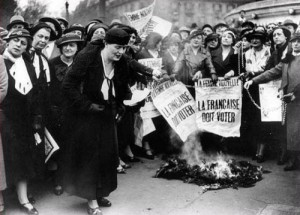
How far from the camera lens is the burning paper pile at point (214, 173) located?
5.63m

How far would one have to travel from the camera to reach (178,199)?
5125mm

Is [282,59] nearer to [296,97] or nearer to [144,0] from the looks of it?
[296,97]

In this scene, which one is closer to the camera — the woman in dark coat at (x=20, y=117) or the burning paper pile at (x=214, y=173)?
the woman in dark coat at (x=20, y=117)

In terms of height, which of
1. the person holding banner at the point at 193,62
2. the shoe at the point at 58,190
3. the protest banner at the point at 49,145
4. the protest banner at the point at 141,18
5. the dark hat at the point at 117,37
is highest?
the protest banner at the point at 141,18

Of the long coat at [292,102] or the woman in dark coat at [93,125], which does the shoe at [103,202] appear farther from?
the long coat at [292,102]

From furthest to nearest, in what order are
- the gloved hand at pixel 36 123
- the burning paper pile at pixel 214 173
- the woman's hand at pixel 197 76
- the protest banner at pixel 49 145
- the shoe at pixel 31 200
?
1. the woman's hand at pixel 197 76
2. the burning paper pile at pixel 214 173
3. the protest banner at pixel 49 145
4. the shoe at pixel 31 200
5. the gloved hand at pixel 36 123

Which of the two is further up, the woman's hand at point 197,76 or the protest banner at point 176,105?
the woman's hand at point 197,76

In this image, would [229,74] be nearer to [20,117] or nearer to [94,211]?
[94,211]

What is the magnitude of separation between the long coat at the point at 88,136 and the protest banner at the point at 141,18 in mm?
3884

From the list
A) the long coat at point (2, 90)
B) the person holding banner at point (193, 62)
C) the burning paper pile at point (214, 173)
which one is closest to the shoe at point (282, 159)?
the burning paper pile at point (214, 173)

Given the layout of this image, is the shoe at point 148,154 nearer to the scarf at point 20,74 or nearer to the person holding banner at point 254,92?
the person holding banner at point 254,92

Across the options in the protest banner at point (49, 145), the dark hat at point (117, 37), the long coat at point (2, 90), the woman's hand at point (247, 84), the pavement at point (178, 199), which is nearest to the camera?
the long coat at point (2, 90)

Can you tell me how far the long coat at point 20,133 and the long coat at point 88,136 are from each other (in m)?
0.51

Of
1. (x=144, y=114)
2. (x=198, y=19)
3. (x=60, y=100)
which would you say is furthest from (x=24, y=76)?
(x=198, y=19)
